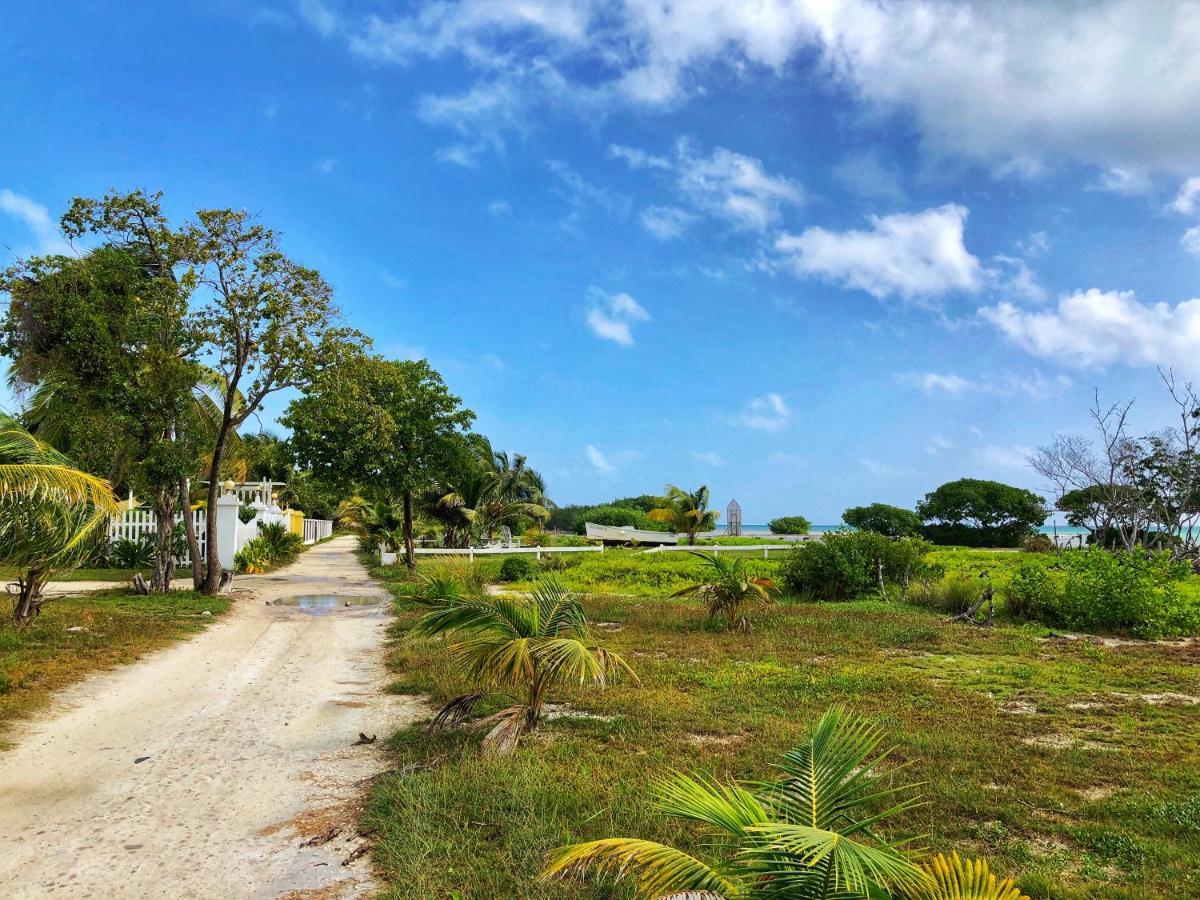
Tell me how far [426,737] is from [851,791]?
4.15m

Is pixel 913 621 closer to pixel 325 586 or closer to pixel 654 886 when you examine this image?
pixel 654 886

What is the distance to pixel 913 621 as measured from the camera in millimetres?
12500

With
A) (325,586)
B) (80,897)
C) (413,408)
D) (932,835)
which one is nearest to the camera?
(80,897)

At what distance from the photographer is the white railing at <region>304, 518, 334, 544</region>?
42875 mm

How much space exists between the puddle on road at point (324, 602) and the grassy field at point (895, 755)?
4402 mm

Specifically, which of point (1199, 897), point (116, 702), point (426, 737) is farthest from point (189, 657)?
point (1199, 897)

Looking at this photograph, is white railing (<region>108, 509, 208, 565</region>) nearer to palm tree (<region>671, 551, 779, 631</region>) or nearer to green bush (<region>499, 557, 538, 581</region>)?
green bush (<region>499, 557, 538, 581</region>)

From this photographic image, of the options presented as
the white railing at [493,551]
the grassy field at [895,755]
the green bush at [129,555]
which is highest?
the green bush at [129,555]

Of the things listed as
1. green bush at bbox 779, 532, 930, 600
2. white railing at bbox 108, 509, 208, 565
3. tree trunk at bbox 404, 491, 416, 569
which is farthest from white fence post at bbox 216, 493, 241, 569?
green bush at bbox 779, 532, 930, 600

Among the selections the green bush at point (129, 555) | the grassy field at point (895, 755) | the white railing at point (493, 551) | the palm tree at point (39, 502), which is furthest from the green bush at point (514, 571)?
the palm tree at point (39, 502)

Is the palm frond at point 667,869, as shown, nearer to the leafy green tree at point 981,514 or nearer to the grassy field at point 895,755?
the grassy field at point 895,755

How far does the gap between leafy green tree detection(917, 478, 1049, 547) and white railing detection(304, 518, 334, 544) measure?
111 feet

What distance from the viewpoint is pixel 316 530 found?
48.1 metres

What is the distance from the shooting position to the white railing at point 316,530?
42.9 meters
